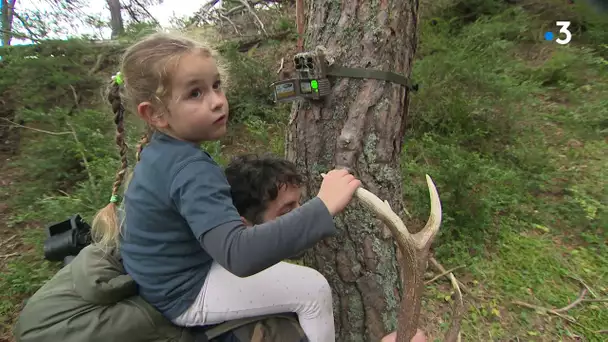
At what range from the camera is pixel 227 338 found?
4.98 feet

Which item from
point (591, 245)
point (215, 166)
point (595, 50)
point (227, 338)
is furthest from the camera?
point (595, 50)

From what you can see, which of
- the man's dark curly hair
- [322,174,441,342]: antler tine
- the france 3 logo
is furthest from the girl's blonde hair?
the france 3 logo

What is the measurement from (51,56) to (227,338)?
5313mm

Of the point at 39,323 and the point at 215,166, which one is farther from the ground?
the point at 215,166

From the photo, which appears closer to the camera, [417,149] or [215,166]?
[215,166]

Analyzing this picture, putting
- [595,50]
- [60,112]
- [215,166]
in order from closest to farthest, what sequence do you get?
1. [215,166]
2. [60,112]
3. [595,50]

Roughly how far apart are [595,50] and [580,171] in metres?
3.71

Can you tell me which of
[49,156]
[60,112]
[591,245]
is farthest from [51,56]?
[591,245]

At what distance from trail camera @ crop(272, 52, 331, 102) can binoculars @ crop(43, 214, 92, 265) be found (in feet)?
4.12

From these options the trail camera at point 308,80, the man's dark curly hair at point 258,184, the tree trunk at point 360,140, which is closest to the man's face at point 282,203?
the man's dark curly hair at point 258,184

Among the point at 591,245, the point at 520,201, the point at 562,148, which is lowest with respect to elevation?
the point at 591,245

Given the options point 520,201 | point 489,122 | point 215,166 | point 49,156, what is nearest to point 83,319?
point 215,166

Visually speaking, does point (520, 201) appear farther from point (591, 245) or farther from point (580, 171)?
point (580, 171)

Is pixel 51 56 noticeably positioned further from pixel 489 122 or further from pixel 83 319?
pixel 489 122
